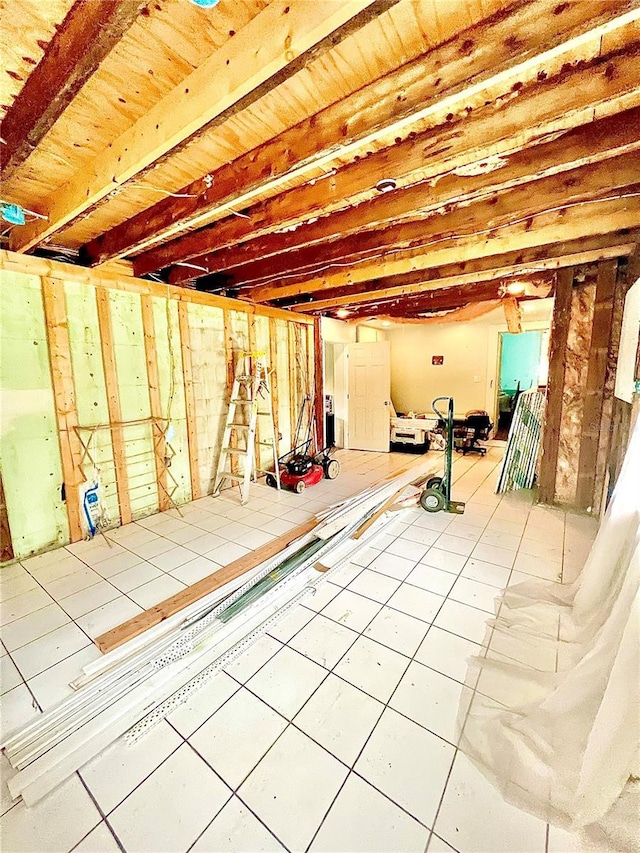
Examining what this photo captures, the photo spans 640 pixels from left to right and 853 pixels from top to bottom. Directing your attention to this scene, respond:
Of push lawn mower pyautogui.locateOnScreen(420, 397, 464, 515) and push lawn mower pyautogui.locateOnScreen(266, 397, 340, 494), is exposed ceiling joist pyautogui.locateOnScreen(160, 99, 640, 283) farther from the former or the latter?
push lawn mower pyautogui.locateOnScreen(266, 397, 340, 494)

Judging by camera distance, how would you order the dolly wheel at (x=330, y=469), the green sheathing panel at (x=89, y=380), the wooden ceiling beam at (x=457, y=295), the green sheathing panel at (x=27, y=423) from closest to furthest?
the green sheathing panel at (x=27, y=423) < the green sheathing panel at (x=89, y=380) < the wooden ceiling beam at (x=457, y=295) < the dolly wheel at (x=330, y=469)

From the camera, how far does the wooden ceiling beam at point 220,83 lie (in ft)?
3.43

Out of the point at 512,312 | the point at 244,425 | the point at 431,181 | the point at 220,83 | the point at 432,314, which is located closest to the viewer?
the point at 220,83

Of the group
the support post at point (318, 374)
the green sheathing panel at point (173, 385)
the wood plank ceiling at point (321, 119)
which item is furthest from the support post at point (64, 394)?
the support post at point (318, 374)

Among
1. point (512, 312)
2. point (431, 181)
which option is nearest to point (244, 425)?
point (431, 181)

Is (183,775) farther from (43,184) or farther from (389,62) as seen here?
(43,184)

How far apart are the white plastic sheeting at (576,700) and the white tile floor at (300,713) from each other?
97 millimetres

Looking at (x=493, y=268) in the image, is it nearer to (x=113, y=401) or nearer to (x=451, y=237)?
(x=451, y=237)

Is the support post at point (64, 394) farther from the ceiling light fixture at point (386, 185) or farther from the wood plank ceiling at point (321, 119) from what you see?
the ceiling light fixture at point (386, 185)

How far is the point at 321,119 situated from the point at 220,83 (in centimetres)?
53

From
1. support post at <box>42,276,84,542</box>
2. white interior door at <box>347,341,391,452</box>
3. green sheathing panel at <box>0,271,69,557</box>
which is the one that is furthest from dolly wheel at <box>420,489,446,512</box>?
green sheathing panel at <box>0,271,69,557</box>

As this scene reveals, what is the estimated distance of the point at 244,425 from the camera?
441cm

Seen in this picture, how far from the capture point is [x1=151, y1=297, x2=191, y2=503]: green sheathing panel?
375 cm

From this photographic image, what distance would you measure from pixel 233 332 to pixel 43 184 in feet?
8.17
